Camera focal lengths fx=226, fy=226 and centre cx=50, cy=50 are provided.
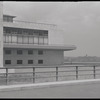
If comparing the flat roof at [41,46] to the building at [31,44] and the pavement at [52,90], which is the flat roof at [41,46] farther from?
the pavement at [52,90]

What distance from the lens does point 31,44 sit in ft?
203

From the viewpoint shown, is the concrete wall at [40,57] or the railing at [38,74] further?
the concrete wall at [40,57]

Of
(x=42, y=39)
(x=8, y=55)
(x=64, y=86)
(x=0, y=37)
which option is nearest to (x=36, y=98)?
(x=64, y=86)

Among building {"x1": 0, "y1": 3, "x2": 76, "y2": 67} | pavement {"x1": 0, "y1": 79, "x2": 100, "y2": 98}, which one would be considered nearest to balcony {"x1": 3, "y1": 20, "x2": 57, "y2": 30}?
building {"x1": 0, "y1": 3, "x2": 76, "y2": 67}

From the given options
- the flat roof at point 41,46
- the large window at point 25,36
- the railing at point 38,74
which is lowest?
the railing at point 38,74

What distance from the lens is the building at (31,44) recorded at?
57969 mm

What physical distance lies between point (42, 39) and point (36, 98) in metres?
55.2

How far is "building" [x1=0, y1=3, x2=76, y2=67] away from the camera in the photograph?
58.0 metres

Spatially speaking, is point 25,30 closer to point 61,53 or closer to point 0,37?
point 61,53

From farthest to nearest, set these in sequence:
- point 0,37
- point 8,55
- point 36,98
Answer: point 8,55 → point 0,37 → point 36,98

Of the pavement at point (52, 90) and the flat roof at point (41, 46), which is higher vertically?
the flat roof at point (41, 46)

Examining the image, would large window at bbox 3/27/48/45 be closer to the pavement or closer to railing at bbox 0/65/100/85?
railing at bbox 0/65/100/85

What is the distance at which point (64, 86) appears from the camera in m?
13.0

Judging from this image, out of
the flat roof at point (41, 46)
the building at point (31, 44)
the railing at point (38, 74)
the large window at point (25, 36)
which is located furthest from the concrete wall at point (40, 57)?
the railing at point (38, 74)
